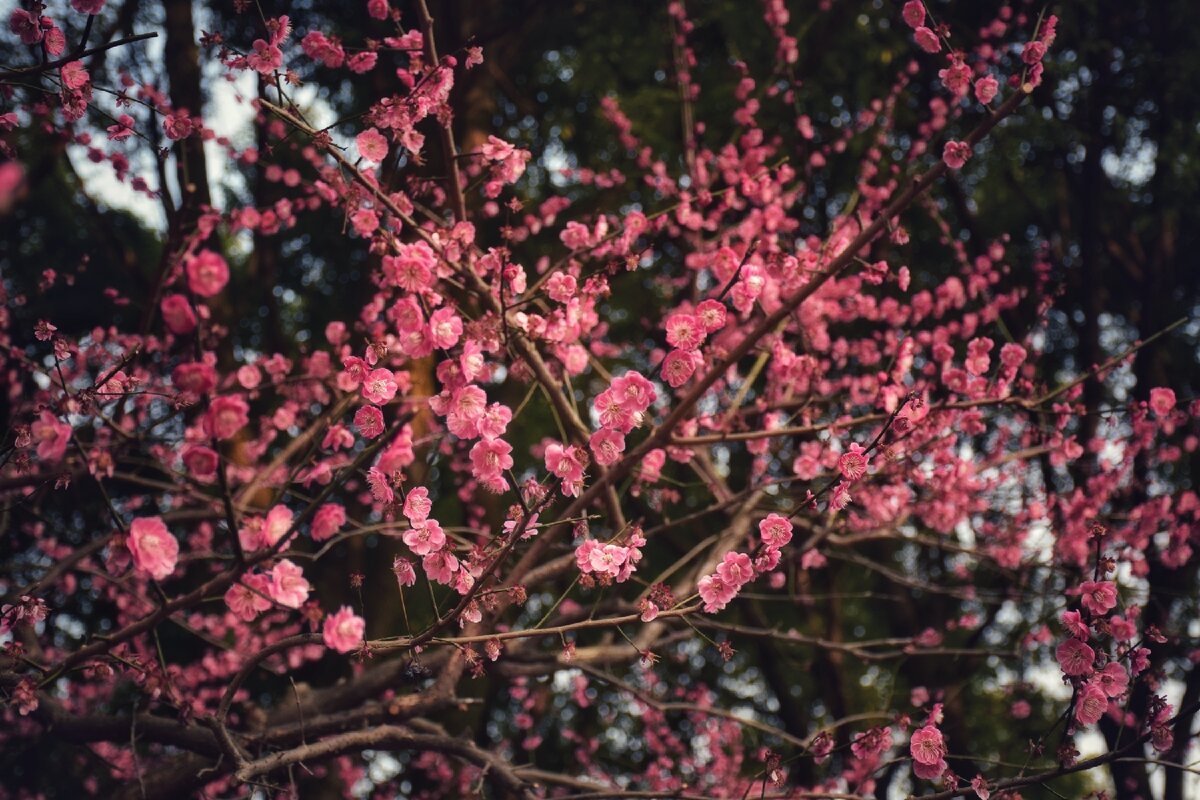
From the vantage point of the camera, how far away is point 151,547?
1950 millimetres

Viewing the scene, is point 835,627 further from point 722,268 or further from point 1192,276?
point 722,268

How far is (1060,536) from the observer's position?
540cm

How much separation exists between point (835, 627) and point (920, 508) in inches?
96.1

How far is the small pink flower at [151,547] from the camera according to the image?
1895 mm

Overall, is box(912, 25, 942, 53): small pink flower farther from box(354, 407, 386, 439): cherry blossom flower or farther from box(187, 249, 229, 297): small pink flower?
box(187, 249, 229, 297): small pink flower

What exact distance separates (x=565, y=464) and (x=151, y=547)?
1099mm

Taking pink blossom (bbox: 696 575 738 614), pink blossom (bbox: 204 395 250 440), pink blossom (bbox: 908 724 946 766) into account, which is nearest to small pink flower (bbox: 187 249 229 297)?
pink blossom (bbox: 204 395 250 440)

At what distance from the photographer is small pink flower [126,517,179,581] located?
6.22 feet

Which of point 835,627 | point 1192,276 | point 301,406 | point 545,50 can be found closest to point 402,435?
point 301,406

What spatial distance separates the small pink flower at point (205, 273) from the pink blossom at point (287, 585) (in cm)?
74

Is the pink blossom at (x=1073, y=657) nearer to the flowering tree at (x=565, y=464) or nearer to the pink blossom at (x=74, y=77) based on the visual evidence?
the flowering tree at (x=565, y=464)

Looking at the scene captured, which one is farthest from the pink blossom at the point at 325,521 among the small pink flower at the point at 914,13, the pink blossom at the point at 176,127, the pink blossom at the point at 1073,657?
the small pink flower at the point at 914,13

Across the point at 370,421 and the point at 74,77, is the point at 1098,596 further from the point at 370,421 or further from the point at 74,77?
the point at 74,77

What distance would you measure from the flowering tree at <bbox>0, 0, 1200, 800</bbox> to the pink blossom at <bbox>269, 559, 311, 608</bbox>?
19 millimetres
